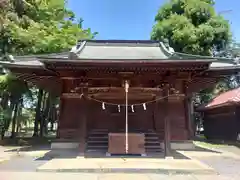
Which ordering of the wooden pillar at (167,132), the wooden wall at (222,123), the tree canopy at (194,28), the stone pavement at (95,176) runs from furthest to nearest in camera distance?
1. the tree canopy at (194,28)
2. the wooden wall at (222,123)
3. the wooden pillar at (167,132)
4. the stone pavement at (95,176)

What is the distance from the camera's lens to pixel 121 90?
790cm

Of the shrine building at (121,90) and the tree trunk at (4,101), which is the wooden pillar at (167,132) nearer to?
the shrine building at (121,90)

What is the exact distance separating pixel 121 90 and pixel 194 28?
1061 centimetres

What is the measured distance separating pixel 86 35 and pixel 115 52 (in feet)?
21.0

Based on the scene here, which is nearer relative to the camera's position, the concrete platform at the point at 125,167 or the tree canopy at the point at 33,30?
the concrete platform at the point at 125,167

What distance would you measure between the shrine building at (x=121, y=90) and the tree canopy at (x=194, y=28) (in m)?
6.66

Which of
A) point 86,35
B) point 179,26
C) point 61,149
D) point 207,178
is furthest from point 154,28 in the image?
point 207,178

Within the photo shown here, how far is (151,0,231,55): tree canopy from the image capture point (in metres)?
15.6

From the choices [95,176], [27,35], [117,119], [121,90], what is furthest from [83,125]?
[27,35]

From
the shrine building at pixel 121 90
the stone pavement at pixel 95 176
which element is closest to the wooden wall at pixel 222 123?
the shrine building at pixel 121 90

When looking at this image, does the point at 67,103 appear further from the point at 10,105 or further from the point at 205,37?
the point at 205,37

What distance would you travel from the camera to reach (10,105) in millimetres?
13680

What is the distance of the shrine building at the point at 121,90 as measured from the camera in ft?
22.1

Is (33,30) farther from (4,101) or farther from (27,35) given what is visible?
(4,101)
